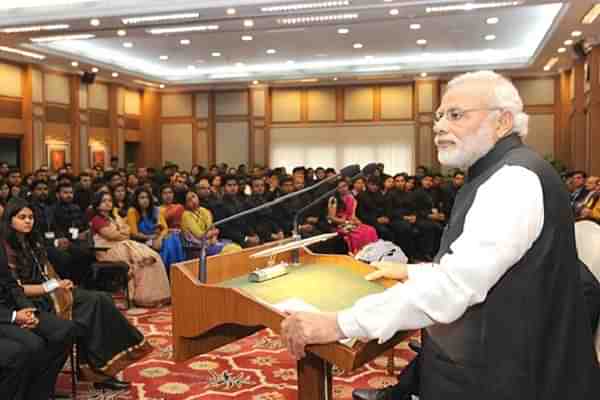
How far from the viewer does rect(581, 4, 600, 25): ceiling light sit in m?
8.62

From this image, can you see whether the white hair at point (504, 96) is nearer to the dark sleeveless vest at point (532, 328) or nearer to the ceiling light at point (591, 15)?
the dark sleeveless vest at point (532, 328)

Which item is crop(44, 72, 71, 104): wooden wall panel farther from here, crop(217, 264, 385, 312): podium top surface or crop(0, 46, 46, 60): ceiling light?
crop(217, 264, 385, 312): podium top surface

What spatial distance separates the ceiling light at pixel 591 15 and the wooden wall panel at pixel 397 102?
682 cm

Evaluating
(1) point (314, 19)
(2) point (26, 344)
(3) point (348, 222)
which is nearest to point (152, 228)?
(3) point (348, 222)

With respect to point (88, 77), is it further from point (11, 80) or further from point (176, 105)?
point (176, 105)

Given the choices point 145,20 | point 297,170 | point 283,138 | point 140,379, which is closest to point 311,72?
point 283,138

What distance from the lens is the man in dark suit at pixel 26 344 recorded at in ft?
10.1

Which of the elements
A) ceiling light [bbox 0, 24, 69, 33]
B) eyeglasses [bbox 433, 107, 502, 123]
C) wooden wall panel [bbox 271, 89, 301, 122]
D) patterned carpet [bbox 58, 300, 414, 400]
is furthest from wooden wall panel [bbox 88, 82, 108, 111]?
eyeglasses [bbox 433, 107, 502, 123]

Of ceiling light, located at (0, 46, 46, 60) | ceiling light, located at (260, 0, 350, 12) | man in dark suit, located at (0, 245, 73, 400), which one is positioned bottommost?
man in dark suit, located at (0, 245, 73, 400)

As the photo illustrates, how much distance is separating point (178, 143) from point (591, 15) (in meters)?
11.7

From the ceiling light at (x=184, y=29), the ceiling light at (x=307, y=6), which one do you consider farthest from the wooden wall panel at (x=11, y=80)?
the ceiling light at (x=307, y=6)

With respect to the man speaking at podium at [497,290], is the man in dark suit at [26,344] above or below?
below

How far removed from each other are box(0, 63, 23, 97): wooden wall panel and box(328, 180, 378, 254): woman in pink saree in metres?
8.12

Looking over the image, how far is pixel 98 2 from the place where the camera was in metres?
8.66
